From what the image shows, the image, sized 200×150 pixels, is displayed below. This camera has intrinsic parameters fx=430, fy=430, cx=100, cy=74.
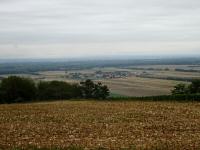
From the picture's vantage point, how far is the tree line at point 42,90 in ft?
264

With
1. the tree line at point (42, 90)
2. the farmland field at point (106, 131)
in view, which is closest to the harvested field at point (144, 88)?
the tree line at point (42, 90)

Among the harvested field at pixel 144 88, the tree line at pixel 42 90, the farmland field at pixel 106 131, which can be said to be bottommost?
the harvested field at pixel 144 88

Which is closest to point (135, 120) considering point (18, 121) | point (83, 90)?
point (18, 121)

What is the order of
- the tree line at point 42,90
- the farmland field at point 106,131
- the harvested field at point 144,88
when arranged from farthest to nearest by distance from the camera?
the harvested field at point 144,88, the tree line at point 42,90, the farmland field at point 106,131

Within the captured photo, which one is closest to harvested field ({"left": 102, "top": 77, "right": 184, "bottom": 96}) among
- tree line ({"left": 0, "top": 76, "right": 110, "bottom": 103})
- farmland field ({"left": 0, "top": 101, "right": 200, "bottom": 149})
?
tree line ({"left": 0, "top": 76, "right": 110, "bottom": 103})

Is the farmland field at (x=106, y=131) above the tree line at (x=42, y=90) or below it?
above

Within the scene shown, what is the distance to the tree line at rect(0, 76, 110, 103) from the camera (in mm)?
80375

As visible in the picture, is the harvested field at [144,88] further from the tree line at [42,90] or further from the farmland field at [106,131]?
the farmland field at [106,131]

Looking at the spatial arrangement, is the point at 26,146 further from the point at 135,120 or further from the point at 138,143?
the point at 135,120

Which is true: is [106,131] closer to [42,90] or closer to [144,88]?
[42,90]

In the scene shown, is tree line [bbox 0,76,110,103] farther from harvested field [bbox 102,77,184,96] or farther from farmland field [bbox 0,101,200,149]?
farmland field [bbox 0,101,200,149]

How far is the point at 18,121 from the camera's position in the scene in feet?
104

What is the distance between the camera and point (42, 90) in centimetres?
8625

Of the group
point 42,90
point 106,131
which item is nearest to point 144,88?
point 42,90
